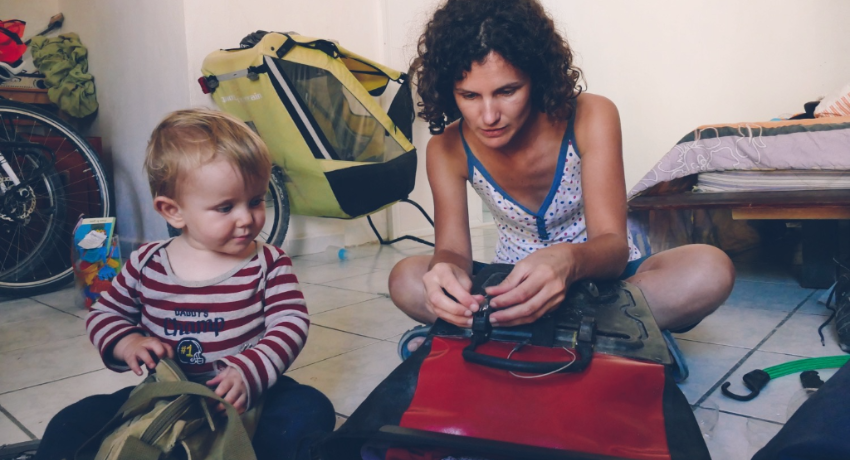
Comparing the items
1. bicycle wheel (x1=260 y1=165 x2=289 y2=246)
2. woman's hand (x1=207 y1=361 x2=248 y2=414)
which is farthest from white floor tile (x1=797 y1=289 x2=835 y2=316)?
bicycle wheel (x1=260 y1=165 x2=289 y2=246)

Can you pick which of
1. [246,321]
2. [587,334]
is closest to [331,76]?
[246,321]

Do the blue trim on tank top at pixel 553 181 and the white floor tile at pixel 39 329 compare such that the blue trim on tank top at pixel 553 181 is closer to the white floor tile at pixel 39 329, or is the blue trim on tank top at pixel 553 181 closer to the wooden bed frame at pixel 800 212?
the wooden bed frame at pixel 800 212

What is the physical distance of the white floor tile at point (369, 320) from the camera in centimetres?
137

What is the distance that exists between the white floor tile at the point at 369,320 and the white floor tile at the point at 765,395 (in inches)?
26.8

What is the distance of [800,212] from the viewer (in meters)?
1.55

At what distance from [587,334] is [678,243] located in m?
1.62

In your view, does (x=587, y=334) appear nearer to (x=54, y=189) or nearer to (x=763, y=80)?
(x=54, y=189)

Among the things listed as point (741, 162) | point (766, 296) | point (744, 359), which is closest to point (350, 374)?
point (744, 359)

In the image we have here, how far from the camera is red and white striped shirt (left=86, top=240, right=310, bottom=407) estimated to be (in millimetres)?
781

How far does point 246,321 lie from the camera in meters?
0.81

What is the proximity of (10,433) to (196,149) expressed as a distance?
54 centimetres

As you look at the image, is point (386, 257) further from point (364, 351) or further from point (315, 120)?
point (364, 351)

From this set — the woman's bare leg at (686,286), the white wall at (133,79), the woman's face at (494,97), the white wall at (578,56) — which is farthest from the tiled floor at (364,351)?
the white wall at (578,56)

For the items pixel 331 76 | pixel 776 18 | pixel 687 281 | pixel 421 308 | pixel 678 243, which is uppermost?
pixel 776 18
